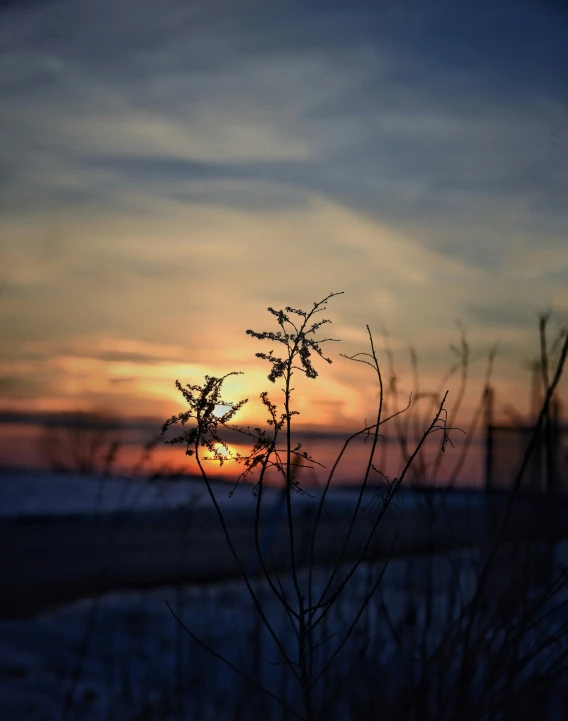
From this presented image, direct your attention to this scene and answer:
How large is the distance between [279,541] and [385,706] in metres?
13.7

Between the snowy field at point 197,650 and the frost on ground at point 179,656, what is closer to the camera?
the snowy field at point 197,650

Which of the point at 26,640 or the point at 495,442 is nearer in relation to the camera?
the point at 26,640

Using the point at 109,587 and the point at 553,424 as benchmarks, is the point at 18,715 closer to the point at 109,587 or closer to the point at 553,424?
the point at 553,424

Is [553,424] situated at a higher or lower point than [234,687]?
higher

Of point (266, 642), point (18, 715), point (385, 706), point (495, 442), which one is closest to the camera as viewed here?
point (385, 706)

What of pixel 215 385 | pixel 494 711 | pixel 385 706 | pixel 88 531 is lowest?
pixel 88 531

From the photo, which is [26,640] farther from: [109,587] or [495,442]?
[495,442]

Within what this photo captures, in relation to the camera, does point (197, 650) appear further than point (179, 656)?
Yes

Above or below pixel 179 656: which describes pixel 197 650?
below

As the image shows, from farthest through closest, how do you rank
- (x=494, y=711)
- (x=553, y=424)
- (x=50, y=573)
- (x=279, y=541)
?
(x=279, y=541), (x=50, y=573), (x=553, y=424), (x=494, y=711)

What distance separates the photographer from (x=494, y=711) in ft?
5.36

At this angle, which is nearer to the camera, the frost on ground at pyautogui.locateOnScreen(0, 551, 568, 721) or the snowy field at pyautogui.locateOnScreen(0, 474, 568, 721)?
the snowy field at pyautogui.locateOnScreen(0, 474, 568, 721)

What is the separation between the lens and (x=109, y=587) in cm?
→ 1011

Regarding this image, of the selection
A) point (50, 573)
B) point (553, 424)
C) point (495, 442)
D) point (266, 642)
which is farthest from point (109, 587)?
point (553, 424)
